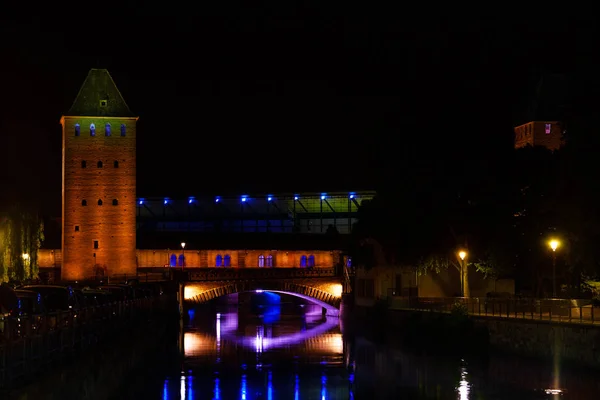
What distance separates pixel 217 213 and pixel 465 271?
73.7 m

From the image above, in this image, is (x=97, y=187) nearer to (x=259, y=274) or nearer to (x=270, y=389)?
(x=259, y=274)

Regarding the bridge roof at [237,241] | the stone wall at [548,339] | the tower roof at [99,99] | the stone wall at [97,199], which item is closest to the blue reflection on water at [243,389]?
the stone wall at [548,339]

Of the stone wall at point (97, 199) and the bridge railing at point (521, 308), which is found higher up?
the stone wall at point (97, 199)

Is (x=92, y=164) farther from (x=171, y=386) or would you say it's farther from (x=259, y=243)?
(x=171, y=386)

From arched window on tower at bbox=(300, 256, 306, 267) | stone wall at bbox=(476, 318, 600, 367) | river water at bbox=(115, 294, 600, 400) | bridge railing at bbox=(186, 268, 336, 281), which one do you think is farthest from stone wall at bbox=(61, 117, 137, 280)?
stone wall at bbox=(476, 318, 600, 367)

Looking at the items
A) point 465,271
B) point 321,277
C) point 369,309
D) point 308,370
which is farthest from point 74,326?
point 321,277

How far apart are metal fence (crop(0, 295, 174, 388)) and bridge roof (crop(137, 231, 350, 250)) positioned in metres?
62.0

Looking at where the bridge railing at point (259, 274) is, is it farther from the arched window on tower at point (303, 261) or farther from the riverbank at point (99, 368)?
the riverbank at point (99, 368)

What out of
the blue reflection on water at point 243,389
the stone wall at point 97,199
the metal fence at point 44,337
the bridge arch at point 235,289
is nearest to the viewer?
the metal fence at point 44,337

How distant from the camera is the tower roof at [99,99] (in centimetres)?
9362

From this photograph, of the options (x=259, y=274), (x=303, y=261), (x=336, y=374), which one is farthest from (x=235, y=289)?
(x=336, y=374)

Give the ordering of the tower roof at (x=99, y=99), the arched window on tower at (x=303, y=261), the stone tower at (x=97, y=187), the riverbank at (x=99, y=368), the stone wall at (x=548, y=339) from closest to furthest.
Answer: the riverbank at (x=99, y=368), the stone wall at (x=548, y=339), the stone tower at (x=97, y=187), the tower roof at (x=99, y=99), the arched window on tower at (x=303, y=261)

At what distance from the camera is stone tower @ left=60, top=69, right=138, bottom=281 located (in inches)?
3654

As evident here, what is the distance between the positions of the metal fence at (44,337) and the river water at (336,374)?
3255mm
